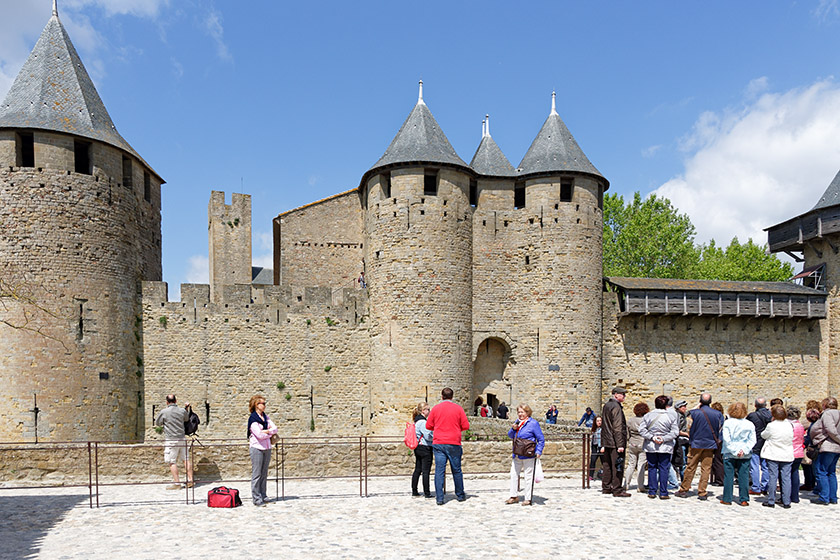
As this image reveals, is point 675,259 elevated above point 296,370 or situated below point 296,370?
above

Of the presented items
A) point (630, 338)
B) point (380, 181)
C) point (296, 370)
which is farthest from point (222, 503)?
point (630, 338)

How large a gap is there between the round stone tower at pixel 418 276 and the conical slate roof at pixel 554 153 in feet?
8.10

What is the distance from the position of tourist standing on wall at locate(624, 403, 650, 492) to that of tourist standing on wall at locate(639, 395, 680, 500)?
0.35 ft

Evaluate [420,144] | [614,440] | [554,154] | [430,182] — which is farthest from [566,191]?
[614,440]

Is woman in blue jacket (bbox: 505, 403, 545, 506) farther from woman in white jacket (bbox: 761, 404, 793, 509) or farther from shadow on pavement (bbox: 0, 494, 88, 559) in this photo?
shadow on pavement (bbox: 0, 494, 88, 559)

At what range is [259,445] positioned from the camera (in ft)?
27.3

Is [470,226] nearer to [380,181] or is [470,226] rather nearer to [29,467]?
[380,181]

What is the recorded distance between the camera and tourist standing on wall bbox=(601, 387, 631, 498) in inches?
344

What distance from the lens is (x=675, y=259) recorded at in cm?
3378

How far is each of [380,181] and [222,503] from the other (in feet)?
43.5

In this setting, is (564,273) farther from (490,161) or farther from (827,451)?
(827,451)

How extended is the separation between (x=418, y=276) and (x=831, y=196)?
16002mm

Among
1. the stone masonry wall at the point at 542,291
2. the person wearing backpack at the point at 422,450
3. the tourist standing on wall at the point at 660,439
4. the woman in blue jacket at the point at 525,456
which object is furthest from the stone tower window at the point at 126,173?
the tourist standing on wall at the point at 660,439

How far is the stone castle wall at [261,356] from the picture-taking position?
1820 centimetres
